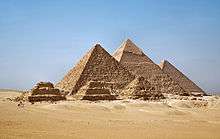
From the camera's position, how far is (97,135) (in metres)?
12.6

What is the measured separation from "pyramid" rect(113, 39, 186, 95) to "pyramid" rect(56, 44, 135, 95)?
962 centimetres

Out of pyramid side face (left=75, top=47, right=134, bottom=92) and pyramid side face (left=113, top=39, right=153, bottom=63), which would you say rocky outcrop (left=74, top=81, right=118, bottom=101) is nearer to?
pyramid side face (left=75, top=47, right=134, bottom=92)

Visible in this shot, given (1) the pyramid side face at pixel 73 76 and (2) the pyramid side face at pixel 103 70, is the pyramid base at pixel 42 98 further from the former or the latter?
(2) the pyramid side face at pixel 103 70

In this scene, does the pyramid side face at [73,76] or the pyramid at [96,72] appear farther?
the pyramid at [96,72]

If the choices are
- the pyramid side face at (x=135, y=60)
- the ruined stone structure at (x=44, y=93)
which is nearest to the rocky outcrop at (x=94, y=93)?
the ruined stone structure at (x=44, y=93)

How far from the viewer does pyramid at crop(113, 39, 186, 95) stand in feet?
221

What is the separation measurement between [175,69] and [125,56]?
46.2ft

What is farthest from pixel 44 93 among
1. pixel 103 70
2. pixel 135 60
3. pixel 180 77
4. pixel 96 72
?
pixel 180 77

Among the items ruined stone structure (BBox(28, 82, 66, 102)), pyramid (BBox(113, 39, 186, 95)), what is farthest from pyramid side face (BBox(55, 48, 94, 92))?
ruined stone structure (BBox(28, 82, 66, 102))

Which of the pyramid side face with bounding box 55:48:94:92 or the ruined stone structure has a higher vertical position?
the pyramid side face with bounding box 55:48:94:92

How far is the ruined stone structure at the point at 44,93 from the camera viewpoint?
3706 centimetres

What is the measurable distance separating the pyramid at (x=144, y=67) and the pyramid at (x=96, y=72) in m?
9.62

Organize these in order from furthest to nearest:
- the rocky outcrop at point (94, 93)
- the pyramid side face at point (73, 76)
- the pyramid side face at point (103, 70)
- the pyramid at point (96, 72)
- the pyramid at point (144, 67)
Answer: the pyramid at point (144, 67)
the pyramid side face at point (103, 70)
the pyramid at point (96, 72)
the pyramid side face at point (73, 76)
the rocky outcrop at point (94, 93)

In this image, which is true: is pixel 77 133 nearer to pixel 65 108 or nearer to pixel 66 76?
pixel 65 108
